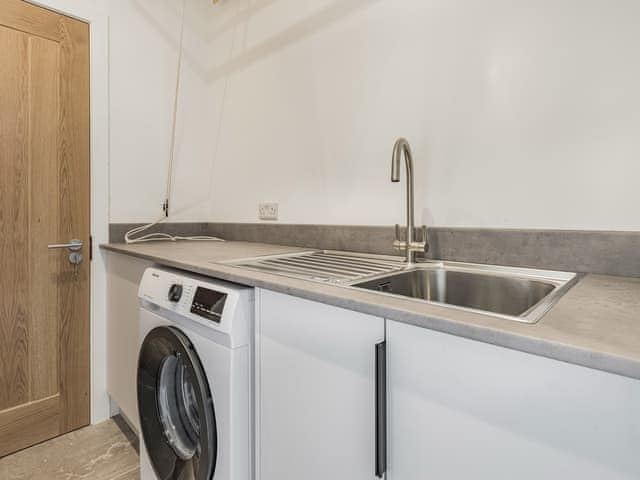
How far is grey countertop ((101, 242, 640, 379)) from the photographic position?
460 millimetres

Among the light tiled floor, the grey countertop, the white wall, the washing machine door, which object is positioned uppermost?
the white wall

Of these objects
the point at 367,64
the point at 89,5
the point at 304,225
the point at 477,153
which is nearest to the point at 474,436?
the point at 477,153

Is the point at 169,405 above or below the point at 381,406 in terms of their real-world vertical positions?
below

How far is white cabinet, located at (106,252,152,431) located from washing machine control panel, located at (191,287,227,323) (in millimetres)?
556

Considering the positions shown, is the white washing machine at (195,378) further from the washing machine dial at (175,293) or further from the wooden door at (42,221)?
the wooden door at (42,221)

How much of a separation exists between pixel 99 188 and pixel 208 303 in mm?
1320

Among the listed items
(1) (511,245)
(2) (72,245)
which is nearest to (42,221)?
(2) (72,245)

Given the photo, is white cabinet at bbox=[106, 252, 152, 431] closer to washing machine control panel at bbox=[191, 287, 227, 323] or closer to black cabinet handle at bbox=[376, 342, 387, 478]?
washing machine control panel at bbox=[191, 287, 227, 323]

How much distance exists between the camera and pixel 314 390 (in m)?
0.82

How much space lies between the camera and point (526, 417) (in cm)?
52

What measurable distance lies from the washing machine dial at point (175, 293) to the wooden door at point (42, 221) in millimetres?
974

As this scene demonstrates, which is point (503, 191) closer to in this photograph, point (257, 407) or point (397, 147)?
point (397, 147)

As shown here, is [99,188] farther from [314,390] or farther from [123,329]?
Result: [314,390]

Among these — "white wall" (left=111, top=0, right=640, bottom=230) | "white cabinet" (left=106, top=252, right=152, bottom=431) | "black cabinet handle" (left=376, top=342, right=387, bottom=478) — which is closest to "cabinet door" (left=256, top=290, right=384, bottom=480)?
"black cabinet handle" (left=376, top=342, right=387, bottom=478)
